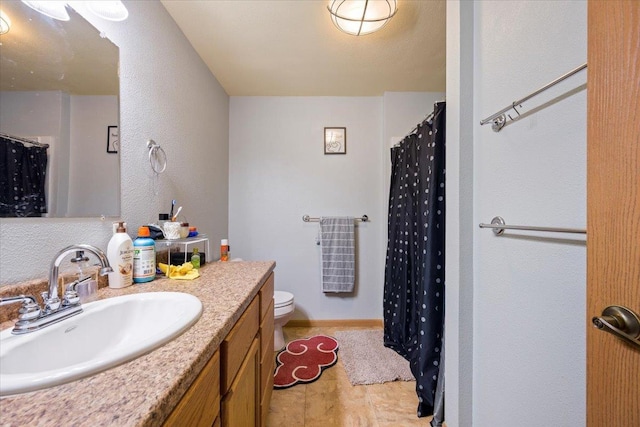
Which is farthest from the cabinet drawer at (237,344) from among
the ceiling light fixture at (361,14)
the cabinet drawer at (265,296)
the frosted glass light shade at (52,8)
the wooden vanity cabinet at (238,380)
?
the ceiling light fixture at (361,14)

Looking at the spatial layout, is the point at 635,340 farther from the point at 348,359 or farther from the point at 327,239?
the point at 327,239

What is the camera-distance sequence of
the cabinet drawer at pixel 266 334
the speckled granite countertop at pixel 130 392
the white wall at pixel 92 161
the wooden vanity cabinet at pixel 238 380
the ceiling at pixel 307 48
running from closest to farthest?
the speckled granite countertop at pixel 130 392 < the wooden vanity cabinet at pixel 238 380 < the white wall at pixel 92 161 < the cabinet drawer at pixel 266 334 < the ceiling at pixel 307 48

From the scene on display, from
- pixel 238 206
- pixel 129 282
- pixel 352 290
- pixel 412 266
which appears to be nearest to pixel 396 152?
pixel 412 266

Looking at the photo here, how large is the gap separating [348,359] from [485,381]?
1039 millimetres

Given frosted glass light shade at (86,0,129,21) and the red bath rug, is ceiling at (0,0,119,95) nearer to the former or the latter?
frosted glass light shade at (86,0,129,21)

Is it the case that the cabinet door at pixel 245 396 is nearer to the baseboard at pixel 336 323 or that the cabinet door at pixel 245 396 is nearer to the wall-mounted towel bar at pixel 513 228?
the wall-mounted towel bar at pixel 513 228

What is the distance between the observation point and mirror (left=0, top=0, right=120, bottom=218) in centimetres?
68

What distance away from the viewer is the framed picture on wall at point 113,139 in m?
0.96

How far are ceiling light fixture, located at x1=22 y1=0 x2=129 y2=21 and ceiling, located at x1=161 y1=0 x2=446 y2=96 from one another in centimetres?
47

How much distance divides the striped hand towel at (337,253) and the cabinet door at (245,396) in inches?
50.7

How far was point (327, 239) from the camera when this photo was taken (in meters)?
2.24

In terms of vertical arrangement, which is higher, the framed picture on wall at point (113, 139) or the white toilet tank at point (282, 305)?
the framed picture on wall at point (113, 139)

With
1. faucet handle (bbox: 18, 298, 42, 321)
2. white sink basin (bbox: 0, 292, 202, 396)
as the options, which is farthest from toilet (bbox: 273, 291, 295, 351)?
faucet handle (bbox: 18, 298, 42, 321)

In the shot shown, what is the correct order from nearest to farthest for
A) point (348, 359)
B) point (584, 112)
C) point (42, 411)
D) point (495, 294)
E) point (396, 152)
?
1. point (42, 411)
2. point (584, 112)
3. point (495, 294)
4. point (348, 359)
5. point (396, 152)
